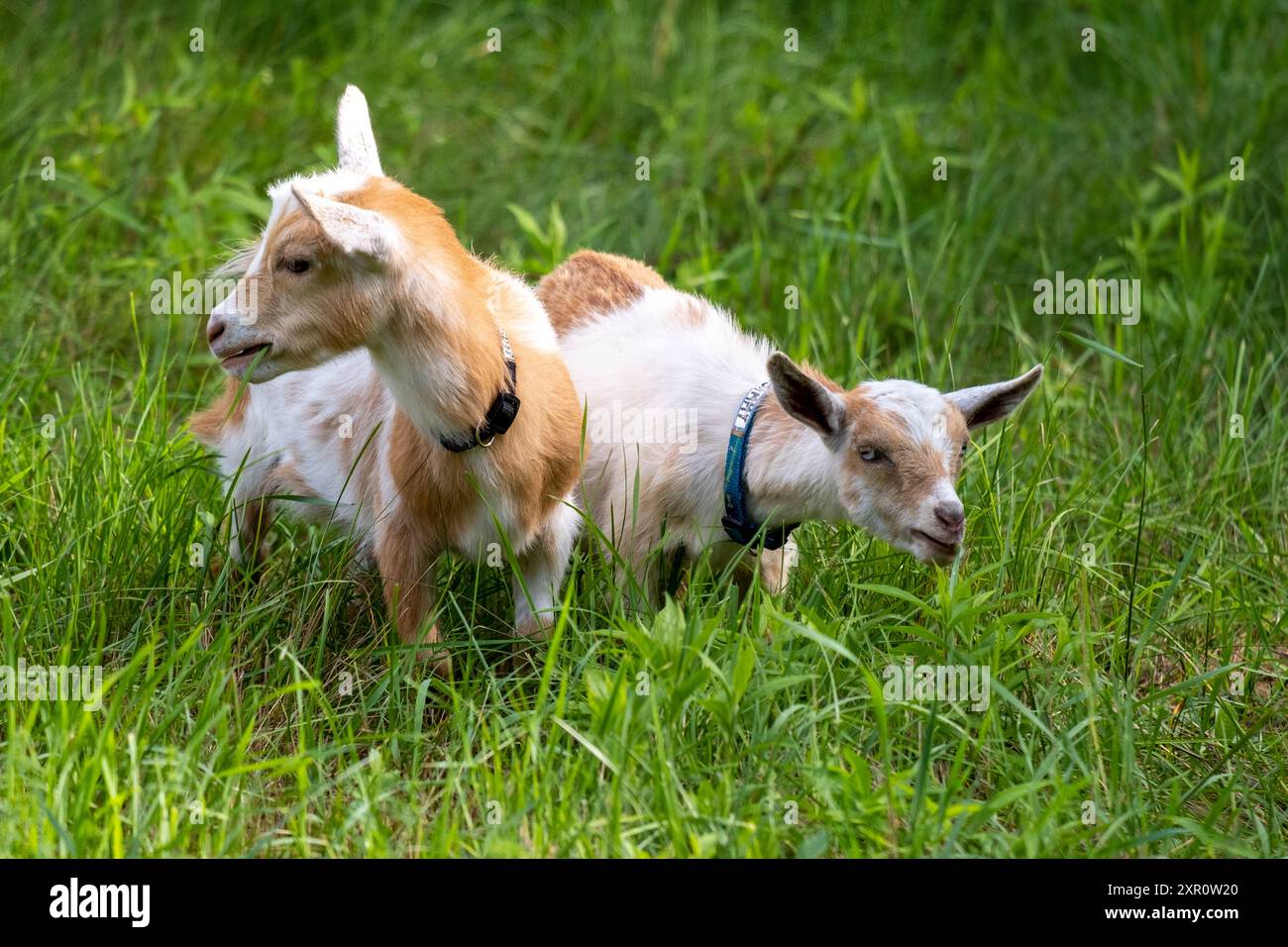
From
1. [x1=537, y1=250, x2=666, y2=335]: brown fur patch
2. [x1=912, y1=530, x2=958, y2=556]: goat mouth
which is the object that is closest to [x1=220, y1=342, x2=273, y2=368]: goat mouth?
[x1=537, y1=250, x2=666, y2=335]: brown fur patch

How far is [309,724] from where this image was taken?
13.1 feet

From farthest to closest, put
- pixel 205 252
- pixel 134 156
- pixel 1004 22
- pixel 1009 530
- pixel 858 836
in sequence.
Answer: pixel 1004 22, pixel 134 156, pixel 205 252, pixel 1009 530, pixel 858 836

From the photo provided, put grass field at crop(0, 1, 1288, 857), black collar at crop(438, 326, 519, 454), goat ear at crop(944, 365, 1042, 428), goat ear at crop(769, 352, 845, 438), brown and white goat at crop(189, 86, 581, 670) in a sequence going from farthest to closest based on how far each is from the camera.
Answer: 1. goat ear at crop(944, 365, 1042, 428)
2. goat ear at crop(769, 352, 845, 438)
3. black collar at crop(438, 326, 519, 454)
4. brown and white goat at crop(189, 86, 581, 670)
5. grass field at crop(0, 1, 1288, 857)

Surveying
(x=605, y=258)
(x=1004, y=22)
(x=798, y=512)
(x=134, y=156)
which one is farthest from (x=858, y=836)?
(x=1004, y=22)

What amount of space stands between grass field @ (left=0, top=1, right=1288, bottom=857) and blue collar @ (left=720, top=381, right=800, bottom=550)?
20 centimetres

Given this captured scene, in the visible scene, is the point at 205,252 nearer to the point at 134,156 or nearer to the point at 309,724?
the point at 134,156

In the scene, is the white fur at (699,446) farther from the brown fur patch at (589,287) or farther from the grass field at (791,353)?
the grass field at (791,353)

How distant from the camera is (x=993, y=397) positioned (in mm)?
4438

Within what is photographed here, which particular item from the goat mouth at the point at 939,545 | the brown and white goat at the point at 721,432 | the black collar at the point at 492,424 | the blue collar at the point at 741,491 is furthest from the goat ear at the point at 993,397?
the black collar at the point at 492,424

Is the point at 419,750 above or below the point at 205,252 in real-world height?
below

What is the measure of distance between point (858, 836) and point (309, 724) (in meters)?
1.43

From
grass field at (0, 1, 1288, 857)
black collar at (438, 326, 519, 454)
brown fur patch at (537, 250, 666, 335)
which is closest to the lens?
grass field at (0, 1, 1288, 857)

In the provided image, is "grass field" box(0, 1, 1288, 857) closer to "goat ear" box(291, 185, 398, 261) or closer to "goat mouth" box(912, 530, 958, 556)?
"goat mouth" box(912, 530, 958, 556)

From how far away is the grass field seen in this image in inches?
145
